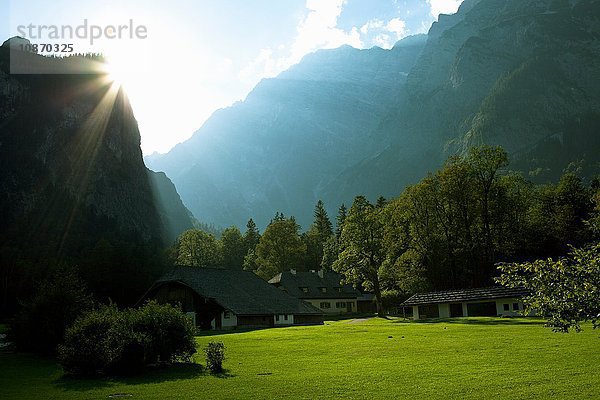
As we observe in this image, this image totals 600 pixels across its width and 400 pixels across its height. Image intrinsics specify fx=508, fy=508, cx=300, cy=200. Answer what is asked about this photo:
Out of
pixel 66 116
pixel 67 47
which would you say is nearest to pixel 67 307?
pixel 67 47

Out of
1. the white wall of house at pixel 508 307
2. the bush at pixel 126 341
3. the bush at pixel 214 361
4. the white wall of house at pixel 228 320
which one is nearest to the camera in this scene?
the bush at pixel 214 361

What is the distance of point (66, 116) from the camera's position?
16812 centimetres

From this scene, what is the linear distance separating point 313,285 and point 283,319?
3649 cm

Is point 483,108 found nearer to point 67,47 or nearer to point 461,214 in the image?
point 461,214

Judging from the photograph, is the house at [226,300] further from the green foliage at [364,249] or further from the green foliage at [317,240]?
the green foliage at [317,240]

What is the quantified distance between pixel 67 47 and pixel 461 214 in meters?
53.7

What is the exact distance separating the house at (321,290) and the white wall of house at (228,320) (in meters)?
33.4

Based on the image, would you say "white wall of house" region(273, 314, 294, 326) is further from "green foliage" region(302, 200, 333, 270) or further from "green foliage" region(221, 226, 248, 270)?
"green foliage" region(221, 226, 248, 270)

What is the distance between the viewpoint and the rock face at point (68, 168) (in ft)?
468

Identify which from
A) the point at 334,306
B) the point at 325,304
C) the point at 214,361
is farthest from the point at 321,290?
the point at 214,361

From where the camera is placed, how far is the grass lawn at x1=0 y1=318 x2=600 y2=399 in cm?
1716

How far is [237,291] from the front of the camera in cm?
6719

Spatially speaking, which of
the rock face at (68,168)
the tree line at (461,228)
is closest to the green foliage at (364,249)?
the tree line at (461,228)

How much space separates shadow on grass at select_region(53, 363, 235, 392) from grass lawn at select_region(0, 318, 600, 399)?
0.16ft
